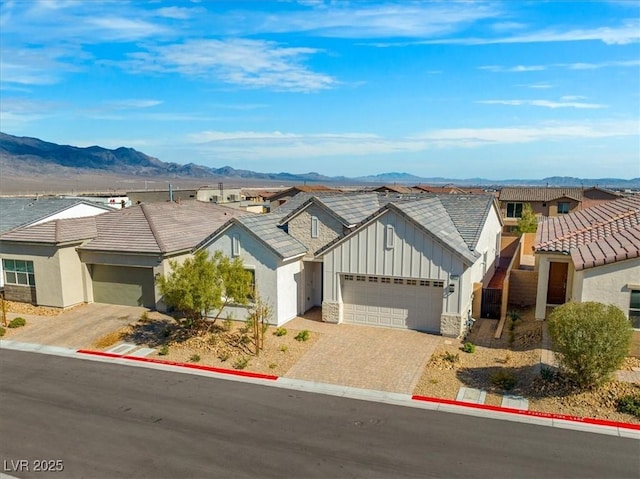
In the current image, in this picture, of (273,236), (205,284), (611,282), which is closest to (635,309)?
(611,282)

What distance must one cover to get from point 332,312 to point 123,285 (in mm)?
10674

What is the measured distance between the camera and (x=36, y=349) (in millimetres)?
19500

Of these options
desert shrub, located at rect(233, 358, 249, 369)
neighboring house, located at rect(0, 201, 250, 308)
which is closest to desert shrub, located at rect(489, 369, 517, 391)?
desert shrub, located at rect(233, 358, 249, 369)

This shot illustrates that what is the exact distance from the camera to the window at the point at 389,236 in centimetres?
1981

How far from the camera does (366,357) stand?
690 inches

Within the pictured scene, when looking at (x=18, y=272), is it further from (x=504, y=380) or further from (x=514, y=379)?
(x=514, y=379)

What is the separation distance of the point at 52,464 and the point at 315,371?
312 inches

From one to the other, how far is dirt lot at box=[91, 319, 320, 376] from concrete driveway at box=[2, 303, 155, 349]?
33.2 inches

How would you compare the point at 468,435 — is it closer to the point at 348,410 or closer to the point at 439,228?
the point at 348,410

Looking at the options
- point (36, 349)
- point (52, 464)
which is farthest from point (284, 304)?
point (52, 464)

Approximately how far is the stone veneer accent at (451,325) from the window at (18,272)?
19647 millimetres

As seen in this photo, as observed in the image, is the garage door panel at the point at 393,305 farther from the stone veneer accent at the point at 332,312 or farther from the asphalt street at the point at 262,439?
the asphalt street at the point at 262,439

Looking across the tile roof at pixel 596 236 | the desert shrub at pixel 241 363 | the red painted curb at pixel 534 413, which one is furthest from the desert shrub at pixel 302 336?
the tile roof at pixel 596 236

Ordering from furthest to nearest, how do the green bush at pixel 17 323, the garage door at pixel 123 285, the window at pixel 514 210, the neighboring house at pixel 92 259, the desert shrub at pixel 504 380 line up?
the window at pixel 514 210, the garage door at pixel 123 285, the neighboring house at pixel 92 259, the green bush at pixel 17 323, the desert shrub at pixel 504 380
